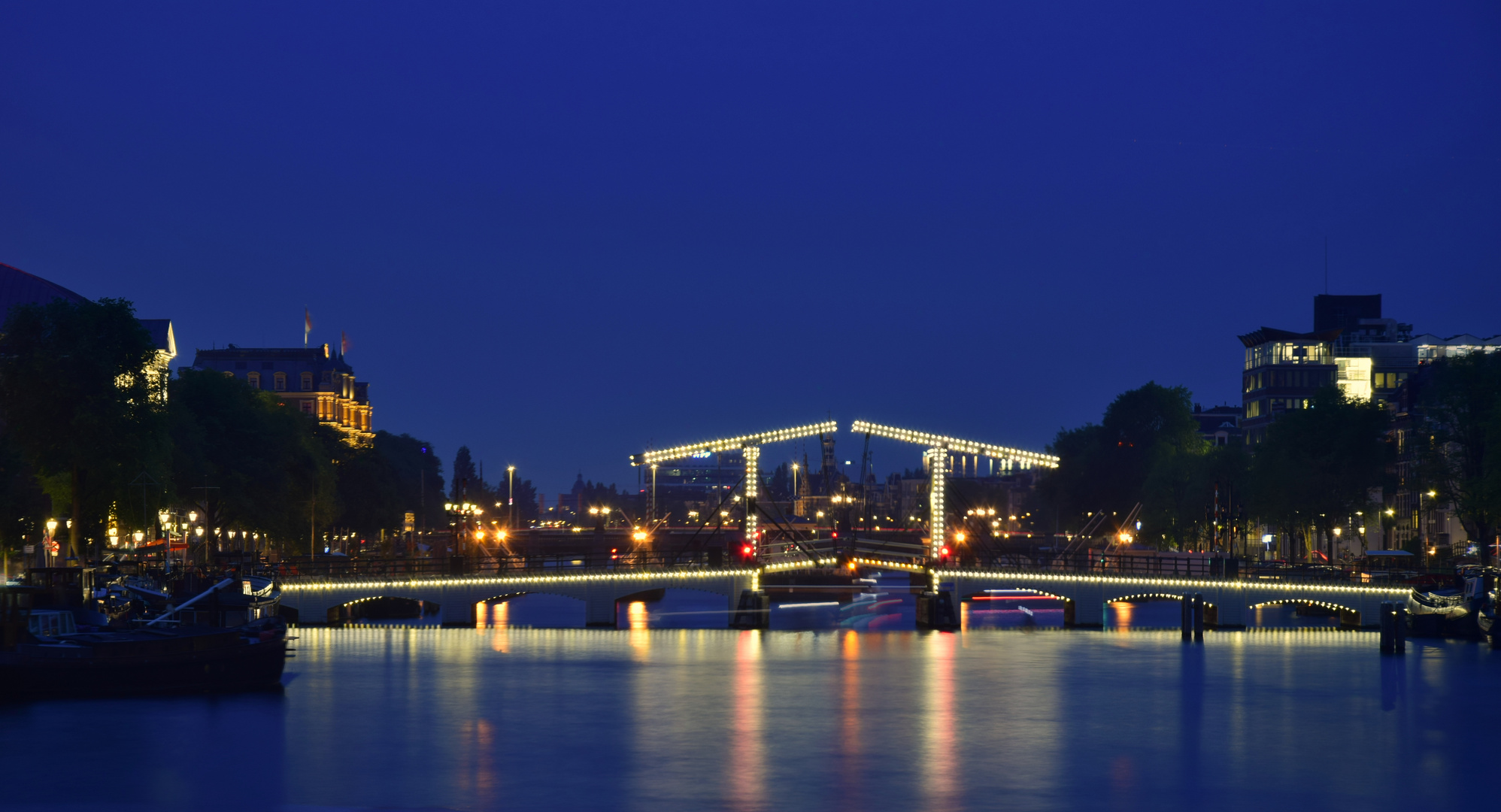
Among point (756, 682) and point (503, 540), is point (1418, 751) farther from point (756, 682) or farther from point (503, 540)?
point (503, 540)

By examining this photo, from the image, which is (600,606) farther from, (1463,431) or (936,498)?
(1463,431)

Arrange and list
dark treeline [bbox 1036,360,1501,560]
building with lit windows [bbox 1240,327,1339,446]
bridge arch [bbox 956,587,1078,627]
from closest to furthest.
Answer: bridge arch [bbox 956,587,1078,627] < dark treeline [bbox 1036,360,1501,560] < building with lit windows [bbox 1240,327,1339,446]

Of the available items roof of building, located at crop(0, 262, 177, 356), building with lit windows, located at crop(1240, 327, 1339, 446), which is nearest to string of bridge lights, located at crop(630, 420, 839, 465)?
roof of building, located at crop(0, 262, 177, 356)

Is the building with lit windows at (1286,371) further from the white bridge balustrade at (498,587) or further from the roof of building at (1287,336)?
the white bridge balustrade at (498,587)

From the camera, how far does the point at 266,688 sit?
54.4 metres

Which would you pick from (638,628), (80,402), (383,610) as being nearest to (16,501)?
(80,402)

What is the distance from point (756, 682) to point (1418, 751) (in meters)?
24.0

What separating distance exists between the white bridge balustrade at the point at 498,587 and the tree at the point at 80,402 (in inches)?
410

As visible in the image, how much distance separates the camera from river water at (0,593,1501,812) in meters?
35.1

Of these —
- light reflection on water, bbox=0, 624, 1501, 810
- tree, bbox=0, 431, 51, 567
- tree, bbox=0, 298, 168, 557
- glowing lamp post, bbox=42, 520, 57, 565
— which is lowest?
light reflection on water, bbox=0, 624, 1501, 810

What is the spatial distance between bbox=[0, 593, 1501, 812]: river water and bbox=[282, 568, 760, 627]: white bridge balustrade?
346 inches

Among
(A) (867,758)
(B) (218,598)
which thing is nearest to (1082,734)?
(A) (867,758)

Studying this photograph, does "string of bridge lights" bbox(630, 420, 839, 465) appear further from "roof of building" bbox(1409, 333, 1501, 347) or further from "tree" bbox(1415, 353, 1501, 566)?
"roof of building" bbox(1409, 333, 1501, 347)

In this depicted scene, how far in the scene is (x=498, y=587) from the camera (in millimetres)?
80938
